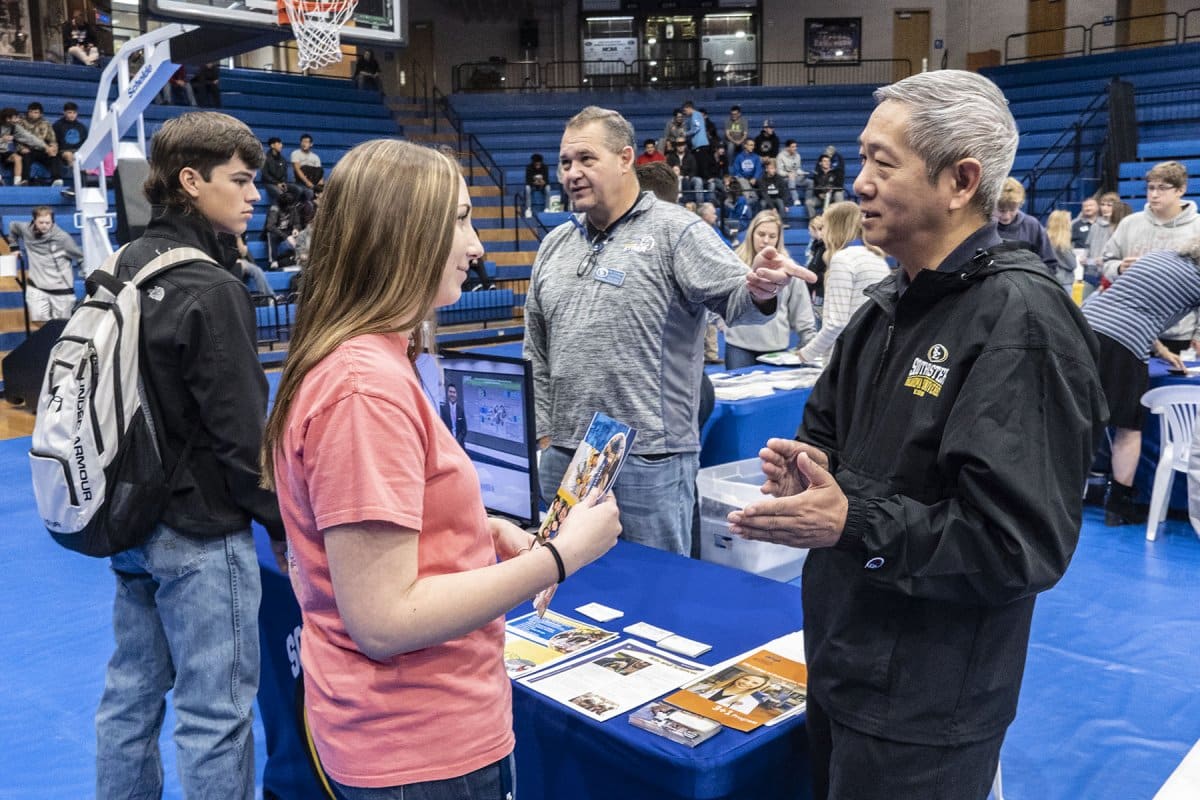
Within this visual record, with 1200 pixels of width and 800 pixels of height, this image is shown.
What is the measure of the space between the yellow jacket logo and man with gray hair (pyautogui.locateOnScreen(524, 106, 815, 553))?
1254mm

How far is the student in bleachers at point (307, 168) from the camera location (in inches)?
525

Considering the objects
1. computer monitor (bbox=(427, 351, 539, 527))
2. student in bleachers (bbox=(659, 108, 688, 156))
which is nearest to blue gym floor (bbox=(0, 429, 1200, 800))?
computer monitor (bbox=(427, 351, 539, 527))

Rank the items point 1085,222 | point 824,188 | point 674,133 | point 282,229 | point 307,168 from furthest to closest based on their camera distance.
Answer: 1. point 674,133
2. point 824,188
3. point 307,168
4. point 282,229
5. point 1085,222

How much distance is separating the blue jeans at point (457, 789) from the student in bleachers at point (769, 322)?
430 centimetres

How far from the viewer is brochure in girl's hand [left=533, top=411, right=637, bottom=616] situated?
1.51 m

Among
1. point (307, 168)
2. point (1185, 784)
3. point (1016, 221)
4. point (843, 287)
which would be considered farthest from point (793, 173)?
point (1185, 784)

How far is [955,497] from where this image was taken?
→ 51.3 inches

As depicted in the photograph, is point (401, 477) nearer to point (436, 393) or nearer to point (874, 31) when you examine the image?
point (436, 393)

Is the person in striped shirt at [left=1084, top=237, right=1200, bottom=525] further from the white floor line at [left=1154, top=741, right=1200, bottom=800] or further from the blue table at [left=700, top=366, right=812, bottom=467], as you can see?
the white floor line at [left=1154, top=741, right=1200, bottom=800]

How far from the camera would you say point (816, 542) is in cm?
134

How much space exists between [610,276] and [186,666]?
1.45m

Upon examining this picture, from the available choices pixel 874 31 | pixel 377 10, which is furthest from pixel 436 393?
pixel 874 31

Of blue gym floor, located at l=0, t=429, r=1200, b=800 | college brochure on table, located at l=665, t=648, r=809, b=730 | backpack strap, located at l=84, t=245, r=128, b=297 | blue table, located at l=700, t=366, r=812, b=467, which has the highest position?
backpack strap, located at l=84, t=245, r=128, b=297

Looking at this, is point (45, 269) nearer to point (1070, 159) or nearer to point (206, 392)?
point (206, 392)
